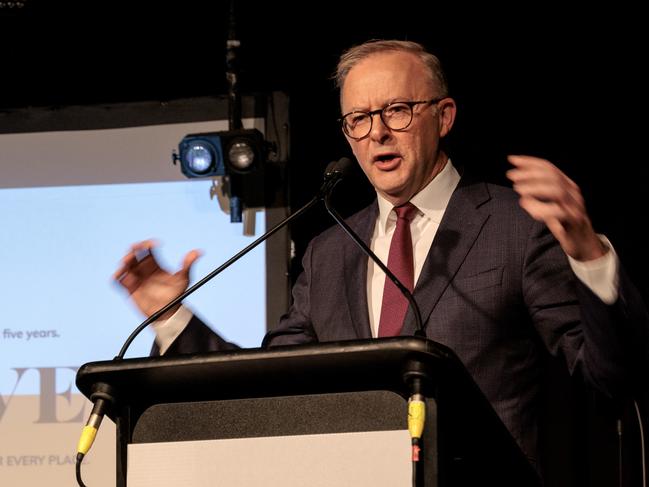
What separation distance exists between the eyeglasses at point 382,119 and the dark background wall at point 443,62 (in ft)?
4.25

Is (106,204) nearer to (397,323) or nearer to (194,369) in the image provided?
(397,323)

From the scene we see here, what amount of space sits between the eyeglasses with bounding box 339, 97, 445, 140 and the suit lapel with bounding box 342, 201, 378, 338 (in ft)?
0.74

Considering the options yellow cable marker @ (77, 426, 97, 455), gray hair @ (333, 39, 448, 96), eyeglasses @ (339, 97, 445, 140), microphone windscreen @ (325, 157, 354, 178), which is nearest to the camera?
yellow cable marker @ (77, 426, 97, 455)

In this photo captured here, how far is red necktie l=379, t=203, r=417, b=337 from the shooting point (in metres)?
2.12

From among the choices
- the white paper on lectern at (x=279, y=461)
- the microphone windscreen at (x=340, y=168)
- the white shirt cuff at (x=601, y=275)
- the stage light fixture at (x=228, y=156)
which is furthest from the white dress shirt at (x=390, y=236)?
the stage light fixture at (x=228, y=156)

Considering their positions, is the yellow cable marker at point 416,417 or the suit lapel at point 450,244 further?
the suit lapel at point 450,244

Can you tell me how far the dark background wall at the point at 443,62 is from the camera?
11.6 feet

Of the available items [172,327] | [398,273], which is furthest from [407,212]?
[172,327]

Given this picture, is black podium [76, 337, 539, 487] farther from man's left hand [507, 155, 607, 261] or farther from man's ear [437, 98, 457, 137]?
man's ear [437, 98, 457, 137]

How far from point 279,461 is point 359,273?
3.04 feet

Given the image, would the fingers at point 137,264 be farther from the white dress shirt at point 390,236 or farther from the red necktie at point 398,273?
the red necktie at point 398,273

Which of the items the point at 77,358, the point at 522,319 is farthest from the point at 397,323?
the point at 77,358

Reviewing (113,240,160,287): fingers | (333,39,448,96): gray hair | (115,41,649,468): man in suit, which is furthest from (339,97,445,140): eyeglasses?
(113,240,160,287): fingers

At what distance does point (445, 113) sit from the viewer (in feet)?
8.24
